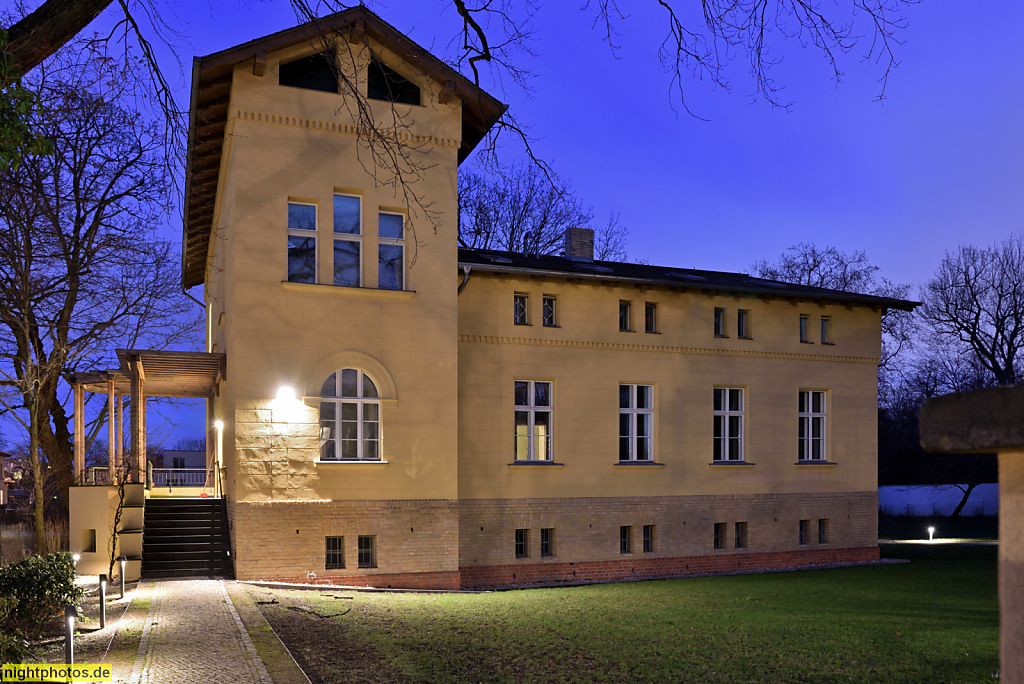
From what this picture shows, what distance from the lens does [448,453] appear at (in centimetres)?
1739

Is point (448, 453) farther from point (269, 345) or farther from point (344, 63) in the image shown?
point (344, 63)

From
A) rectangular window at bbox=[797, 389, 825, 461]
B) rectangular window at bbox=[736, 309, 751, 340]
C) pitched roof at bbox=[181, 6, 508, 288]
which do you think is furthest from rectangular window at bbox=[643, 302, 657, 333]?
pitched roof at bbox=[181, 6, 508, 288]

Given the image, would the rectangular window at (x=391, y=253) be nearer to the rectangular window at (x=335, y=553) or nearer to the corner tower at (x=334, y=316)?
the corner tower at (x=334, y=316)

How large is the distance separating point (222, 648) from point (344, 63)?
38.4ft

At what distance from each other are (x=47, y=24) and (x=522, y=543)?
1547 centimetres

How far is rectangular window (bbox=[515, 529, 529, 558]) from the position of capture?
19.3 m

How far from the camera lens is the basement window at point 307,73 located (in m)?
16.5

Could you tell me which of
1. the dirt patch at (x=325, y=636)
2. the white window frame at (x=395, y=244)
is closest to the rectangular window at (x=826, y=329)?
the white window frame at (x=395, y=244)

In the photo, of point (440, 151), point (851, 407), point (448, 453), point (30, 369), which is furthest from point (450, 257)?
point (851, 407)

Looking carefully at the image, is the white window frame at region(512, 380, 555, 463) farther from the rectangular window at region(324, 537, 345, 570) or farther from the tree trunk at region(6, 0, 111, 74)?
the tree trunk at region(6, 0, 111, 74)

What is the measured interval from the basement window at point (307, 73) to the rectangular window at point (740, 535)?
48.5 ft

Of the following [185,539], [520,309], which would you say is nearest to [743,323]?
[520,309]

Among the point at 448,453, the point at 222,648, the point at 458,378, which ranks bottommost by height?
the point at 222,648

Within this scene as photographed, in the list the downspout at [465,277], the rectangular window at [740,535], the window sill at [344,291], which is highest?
the downspout at [465,277]
